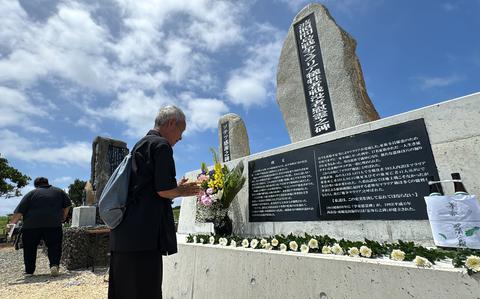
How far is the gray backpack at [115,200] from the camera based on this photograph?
184cm

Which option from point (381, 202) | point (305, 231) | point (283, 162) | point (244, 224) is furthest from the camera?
point (244, 224)

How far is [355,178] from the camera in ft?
8.42

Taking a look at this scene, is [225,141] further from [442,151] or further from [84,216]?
[442,151]

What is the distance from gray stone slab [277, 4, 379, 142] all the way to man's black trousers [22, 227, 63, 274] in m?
5.30

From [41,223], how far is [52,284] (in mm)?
1388

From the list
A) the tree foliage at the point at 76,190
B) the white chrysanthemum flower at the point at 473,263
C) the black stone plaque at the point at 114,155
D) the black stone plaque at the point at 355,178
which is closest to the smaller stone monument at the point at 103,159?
the black stone plaque at the point at 114,155

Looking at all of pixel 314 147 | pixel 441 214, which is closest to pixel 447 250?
pixel 441 214

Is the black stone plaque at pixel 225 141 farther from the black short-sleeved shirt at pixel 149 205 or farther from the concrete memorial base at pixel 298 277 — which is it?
the black short-sleeved shirt at pixel 149 205

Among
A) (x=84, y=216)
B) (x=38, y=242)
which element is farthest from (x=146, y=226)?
(x=84, y=216)

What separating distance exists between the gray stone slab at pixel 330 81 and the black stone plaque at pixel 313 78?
8 centimetres

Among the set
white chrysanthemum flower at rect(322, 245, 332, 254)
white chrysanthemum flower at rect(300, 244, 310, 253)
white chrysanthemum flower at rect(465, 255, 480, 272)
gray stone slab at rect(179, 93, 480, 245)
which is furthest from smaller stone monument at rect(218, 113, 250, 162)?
white chrysanthemum flower at rect(465, 255, 480, 272)

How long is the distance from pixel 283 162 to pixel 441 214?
5.64ft

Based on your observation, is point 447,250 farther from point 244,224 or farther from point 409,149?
point 244,224

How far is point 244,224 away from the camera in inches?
146
